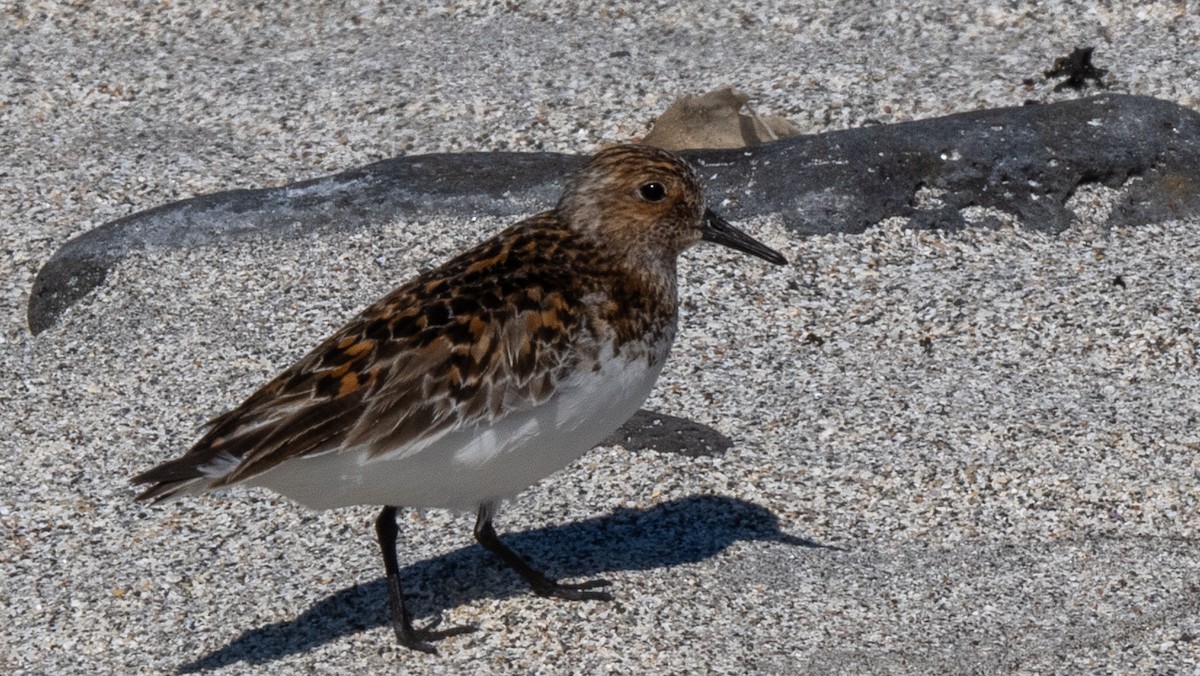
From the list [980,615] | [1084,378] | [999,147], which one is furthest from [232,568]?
[999,147]

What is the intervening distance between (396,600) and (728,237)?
137 centimetres

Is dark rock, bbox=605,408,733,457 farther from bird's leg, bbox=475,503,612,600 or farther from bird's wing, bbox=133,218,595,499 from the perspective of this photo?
bird's wing, bbox=133,218,595,499

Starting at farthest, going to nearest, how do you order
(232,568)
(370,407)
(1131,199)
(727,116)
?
(727,116), (1131,199), (232,568), (370,407)

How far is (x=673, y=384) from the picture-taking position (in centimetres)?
560

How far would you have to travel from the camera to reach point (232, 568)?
186 inches

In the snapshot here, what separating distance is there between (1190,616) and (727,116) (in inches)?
127

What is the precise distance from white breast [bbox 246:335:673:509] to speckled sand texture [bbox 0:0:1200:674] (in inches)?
18.7

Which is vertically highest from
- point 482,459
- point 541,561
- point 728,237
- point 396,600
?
point 728,237

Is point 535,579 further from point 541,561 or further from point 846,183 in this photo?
point 846,183

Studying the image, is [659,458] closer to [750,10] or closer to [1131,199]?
[1131,199]

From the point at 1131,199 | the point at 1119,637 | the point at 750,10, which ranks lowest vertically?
the point at 1119,637

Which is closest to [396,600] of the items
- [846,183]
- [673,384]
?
[673,384]

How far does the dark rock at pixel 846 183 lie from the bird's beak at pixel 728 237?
1452 millimetres

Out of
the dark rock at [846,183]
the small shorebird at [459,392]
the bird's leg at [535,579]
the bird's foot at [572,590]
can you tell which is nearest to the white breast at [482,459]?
the small shorebird at [459,392]
